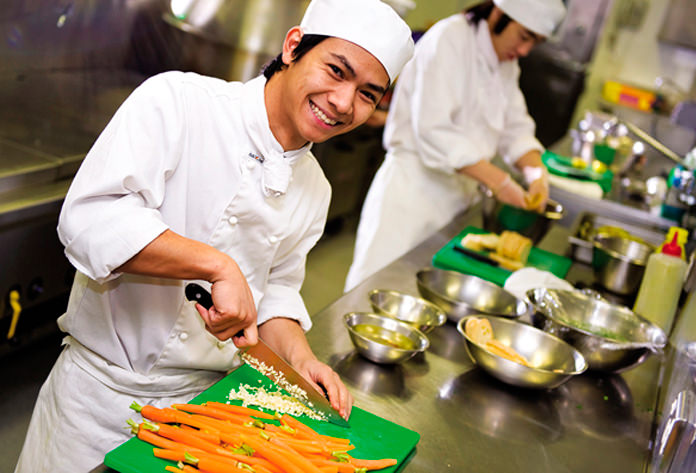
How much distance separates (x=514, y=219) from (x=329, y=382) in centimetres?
159

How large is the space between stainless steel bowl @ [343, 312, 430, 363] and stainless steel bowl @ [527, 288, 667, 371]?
1.24 feet

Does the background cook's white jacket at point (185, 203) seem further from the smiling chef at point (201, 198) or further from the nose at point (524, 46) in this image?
the nose at point (524, 46)

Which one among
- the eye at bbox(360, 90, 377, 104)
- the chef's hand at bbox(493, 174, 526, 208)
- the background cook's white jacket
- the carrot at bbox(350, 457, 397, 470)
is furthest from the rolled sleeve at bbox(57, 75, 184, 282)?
the chef's hand at bbox(493, 174, 526, 208)

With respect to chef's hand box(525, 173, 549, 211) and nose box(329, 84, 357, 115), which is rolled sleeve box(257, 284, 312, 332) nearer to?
nose box(329, 84, 357, 115)

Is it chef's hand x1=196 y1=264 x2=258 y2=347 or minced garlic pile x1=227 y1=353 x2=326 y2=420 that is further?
minced garlic pile x1=227 y1=353 x2=326 y2=420

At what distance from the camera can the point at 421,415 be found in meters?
1.45

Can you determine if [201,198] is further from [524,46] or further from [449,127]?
[524,46]

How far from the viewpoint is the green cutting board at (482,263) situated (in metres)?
2.30

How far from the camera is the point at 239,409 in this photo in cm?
124

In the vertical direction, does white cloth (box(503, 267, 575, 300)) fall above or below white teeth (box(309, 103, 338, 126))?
below

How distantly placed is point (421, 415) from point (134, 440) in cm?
60

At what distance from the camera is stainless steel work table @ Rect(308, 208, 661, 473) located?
1.39 m

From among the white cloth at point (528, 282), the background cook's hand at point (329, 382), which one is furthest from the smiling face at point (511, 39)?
the background cook's hand at point (329, 382)

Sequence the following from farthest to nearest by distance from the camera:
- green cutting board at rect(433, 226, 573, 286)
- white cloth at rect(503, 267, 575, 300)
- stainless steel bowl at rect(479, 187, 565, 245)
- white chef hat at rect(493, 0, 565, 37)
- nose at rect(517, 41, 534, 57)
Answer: nose at rect(517, 41, 534, 57) → stainless steel bowl at rect(479, 187, 565, 245) → white chef hat at rect(493, 0, 565, 37) → green cutting board at rect(433, 226, 573, 286) → white cloth at rect(503, 267, 575, 300)
